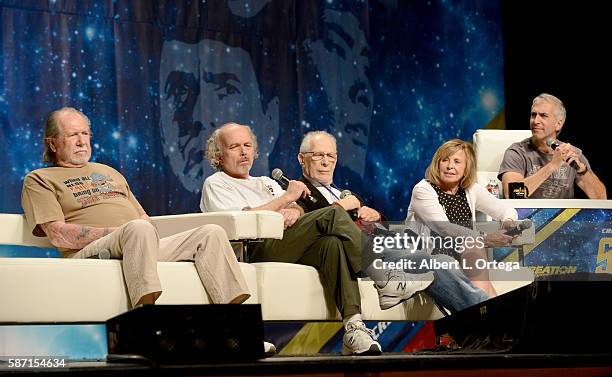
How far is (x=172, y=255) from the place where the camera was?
3648mm

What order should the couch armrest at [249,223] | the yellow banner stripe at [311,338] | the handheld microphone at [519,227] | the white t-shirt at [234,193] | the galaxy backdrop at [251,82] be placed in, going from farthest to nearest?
the yellow banner stripe at [311,338]
the galaxy backdrop at [251,82]
the handheld microphone at [519,227]
the white t-shirt at [234,193]
the couch armrest at [249,223]

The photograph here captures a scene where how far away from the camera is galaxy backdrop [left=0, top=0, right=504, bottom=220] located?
5082 mm

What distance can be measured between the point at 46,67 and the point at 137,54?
20.1 inches

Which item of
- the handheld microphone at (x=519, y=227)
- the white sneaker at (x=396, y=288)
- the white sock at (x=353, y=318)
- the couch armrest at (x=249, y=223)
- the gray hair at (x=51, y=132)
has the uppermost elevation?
the gray hair at (x=51, y=132)

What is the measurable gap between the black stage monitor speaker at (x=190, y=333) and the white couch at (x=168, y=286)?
1.00 meters

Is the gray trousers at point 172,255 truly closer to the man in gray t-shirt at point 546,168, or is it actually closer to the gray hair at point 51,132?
the gray hair at point 51,132

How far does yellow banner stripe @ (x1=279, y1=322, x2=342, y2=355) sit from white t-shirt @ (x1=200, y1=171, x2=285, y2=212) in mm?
1573

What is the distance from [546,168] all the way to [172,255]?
2317mm

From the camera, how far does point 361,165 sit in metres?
6.05

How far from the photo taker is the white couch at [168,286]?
325 cm

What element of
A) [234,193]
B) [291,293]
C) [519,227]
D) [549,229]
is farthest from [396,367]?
[549,229]

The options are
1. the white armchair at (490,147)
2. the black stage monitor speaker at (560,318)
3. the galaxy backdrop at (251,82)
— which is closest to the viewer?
the black stage monitor speaker at (560,318)

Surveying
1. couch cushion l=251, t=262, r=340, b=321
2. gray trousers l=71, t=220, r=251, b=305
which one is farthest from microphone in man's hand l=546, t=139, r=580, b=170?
gray trousers l=71, t=220, r=251, b=305

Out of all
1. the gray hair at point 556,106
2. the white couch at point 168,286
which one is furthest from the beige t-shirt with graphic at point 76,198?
the gray hair at point 556,106
